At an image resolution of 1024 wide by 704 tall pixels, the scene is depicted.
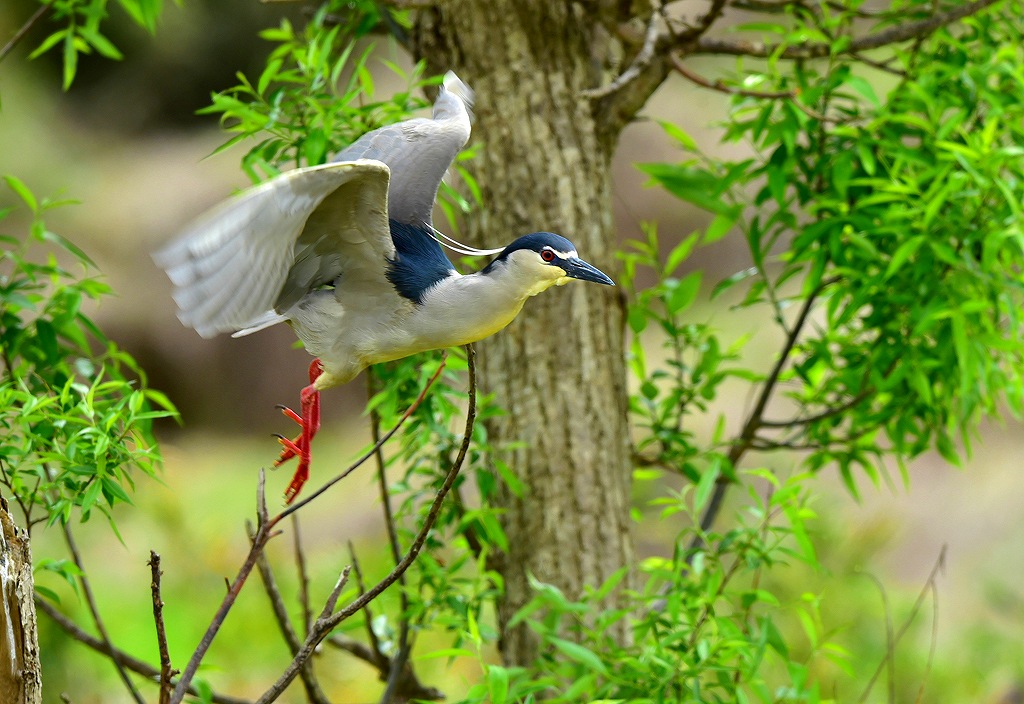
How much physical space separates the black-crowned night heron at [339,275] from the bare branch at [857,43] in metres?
0.77

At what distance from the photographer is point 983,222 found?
130 centimetres

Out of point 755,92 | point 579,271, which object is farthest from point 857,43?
point 579,271

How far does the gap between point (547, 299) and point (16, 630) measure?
34.0 inches

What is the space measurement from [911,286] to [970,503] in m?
2.72

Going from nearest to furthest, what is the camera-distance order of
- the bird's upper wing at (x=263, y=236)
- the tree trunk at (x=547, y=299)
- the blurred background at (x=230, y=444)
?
the bird's upper wing at (x=263, y=236) < the tree trunk at (x=547, y=299) < the blurred background at (x=230, y=444)

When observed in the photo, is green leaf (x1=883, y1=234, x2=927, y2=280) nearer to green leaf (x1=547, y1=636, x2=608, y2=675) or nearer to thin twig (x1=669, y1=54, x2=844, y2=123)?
thin twig (x1=669, y1=54, x2=844, y2=123)

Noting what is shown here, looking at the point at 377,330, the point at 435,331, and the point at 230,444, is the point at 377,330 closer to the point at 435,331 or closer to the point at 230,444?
the point at 435,331

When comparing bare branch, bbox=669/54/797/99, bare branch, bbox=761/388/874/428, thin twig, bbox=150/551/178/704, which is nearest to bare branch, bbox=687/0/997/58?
bare branch, bbox=669/54/797/99

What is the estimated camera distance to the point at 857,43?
1.37 meters

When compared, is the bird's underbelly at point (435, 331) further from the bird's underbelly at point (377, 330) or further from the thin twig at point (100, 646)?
the thin twig at point (100, 646)

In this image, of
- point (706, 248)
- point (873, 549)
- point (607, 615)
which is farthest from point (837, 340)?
point (706, 248)

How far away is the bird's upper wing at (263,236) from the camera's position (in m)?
0.67

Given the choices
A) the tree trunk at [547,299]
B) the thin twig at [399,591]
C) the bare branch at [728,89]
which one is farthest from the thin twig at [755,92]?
the thin twig at [399,591]

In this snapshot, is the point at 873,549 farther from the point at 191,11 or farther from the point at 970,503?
the point at 191,11
